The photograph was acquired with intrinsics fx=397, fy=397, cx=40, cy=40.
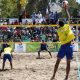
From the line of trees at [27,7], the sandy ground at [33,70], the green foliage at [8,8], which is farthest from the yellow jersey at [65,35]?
the green foliage at [8,8]

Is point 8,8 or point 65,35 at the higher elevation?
point 8,8

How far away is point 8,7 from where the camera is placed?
1435 inches

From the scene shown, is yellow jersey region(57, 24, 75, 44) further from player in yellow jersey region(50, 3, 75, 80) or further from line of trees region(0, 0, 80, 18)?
line of trees region(0, 0, 80, 18)

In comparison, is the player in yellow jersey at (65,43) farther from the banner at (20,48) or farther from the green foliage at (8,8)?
the green foliage at (8,8)

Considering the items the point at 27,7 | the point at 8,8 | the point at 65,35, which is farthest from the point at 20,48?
the point at 27,7

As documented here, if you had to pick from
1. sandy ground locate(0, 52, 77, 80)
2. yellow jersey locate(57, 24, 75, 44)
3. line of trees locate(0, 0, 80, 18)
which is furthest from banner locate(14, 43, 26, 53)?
yellow jersey locate(57, 24, 75, 44)

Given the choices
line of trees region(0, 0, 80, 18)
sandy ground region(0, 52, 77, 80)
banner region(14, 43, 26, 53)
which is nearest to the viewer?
sandy ground region(0, 52, 77, 80)

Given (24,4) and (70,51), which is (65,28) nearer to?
(70,51)

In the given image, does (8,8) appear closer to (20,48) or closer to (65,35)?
(20,48)

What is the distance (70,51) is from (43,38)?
1236 cm

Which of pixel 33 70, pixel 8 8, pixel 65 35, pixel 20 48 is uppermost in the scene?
pixel 8 8

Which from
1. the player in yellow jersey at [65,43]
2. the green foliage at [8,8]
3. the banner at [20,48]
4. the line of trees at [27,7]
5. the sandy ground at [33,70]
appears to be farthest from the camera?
the line of trees at [27,7]

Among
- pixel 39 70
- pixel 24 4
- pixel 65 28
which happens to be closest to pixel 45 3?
pixel 24 4

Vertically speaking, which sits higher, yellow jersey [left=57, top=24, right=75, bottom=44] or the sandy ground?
yellow jersey [left=57, top=24, right=75, bottom=44]
